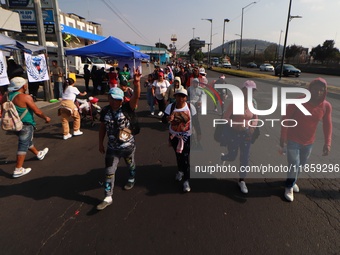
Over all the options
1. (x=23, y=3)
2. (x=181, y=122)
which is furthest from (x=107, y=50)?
(x=181, y=122)

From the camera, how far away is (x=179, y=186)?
12.5 ft

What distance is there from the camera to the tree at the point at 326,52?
47031 millimetres

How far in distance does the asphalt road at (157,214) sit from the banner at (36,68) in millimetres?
5570

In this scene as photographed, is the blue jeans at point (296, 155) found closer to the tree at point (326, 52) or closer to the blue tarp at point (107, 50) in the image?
the blue tarp at point (107, 50)

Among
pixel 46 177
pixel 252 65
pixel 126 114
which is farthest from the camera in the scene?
pixel 252 65

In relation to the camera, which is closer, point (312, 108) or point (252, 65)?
point (312, 108)

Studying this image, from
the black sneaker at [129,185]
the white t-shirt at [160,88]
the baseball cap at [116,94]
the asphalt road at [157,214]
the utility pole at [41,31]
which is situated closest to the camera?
the asphalt road at [157,214]

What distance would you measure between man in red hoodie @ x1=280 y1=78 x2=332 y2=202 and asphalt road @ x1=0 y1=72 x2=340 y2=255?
579 millimetres

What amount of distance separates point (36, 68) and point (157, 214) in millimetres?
9027

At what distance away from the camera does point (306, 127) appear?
322 centimetres

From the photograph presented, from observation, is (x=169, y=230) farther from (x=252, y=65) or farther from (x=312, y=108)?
(x=252, y=65)

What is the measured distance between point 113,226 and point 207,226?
1221mm

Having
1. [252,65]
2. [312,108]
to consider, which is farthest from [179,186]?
[252,65]

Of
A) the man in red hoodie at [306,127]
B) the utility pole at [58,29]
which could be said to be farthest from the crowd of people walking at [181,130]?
the utility pole at [58,29]
